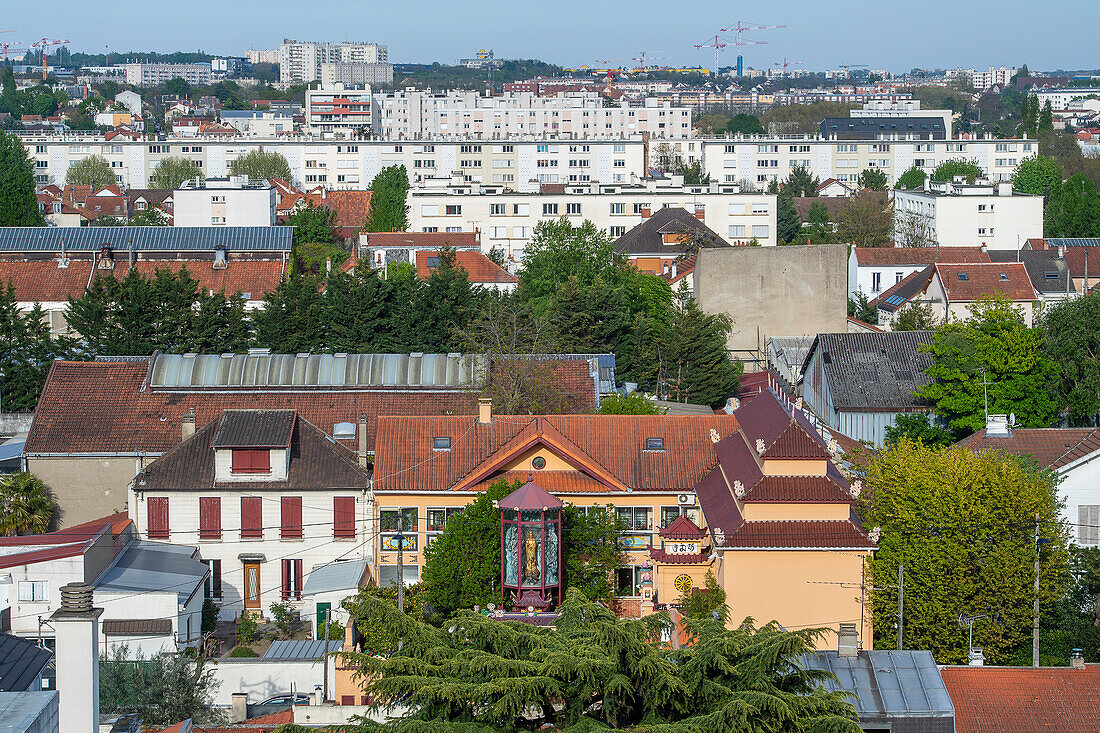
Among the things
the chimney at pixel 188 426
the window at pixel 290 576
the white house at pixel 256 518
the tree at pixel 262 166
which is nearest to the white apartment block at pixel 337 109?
the tree at pixel 262 166

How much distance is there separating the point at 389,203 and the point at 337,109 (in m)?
96.8

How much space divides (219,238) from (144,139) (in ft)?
232

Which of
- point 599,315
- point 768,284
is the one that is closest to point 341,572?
point 599,315

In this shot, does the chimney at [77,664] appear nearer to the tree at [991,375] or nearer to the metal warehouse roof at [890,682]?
the metal warehouse roof at [890,682]

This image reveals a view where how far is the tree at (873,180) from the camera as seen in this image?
11500cm

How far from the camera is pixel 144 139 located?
5054 inches

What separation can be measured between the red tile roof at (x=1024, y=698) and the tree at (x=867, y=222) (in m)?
64.2

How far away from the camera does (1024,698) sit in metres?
22.0

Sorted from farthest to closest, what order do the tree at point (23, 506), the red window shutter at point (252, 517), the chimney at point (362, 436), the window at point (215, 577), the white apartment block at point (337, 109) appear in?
the white apartment block at point (337, 109), the chimney at point (362, 436), the tree at point (23, 506), the red window shutter at point (252, 517), the window at point (215, 577)

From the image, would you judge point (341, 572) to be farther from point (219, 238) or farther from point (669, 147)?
point (669, 147)

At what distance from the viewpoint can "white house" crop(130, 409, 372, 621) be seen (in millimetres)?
32812

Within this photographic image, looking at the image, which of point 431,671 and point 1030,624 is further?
point 1030,624

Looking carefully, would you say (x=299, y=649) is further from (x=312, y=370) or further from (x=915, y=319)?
(x=915, y=319)

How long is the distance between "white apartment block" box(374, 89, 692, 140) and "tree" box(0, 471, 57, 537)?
382 feet
